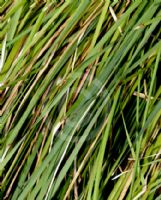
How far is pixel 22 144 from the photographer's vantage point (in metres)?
1.12

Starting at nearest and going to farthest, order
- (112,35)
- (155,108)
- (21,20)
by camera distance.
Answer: (155,108) < (112,35) < (21,20)

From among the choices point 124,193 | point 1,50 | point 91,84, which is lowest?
point 124,193

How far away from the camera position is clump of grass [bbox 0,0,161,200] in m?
1.05

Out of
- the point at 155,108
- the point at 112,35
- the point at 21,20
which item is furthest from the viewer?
the point at 21,20

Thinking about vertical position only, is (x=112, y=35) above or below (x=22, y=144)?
above

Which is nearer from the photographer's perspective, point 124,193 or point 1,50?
point 124,193

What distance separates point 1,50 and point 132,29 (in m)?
0.33

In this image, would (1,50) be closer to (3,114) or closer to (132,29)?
(3,114)

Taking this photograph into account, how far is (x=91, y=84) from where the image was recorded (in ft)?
3.49

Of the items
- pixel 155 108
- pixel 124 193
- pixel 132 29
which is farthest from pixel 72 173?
pixel 132 29

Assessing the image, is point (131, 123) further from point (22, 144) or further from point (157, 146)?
point (22, 144)

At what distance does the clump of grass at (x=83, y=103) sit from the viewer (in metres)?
1.05

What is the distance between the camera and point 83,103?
1.06m

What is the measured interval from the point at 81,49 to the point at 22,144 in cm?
25
